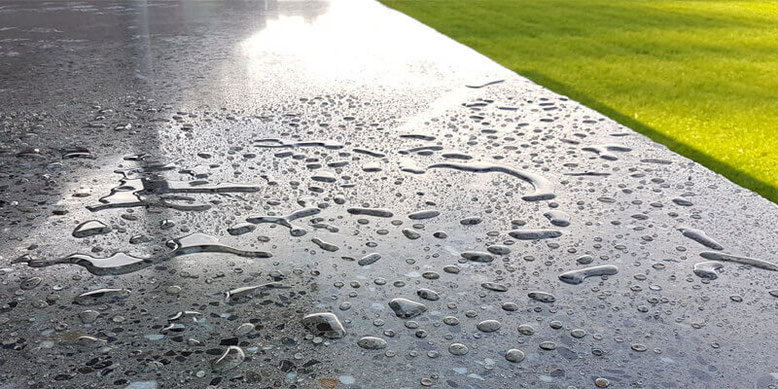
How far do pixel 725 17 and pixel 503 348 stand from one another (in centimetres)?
787

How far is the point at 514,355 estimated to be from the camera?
107 cm

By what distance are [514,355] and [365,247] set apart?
0.44m

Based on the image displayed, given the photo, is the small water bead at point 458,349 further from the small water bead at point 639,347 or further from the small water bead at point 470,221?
the small water bead at point 470,221

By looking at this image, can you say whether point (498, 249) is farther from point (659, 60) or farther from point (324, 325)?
point (659, 60)

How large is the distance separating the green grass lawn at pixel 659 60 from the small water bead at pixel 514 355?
1.63 meters

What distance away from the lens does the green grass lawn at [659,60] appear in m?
3.04

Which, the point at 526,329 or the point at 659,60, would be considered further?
the point at 659,60

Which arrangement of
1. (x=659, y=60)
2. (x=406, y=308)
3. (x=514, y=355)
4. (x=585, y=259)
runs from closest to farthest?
(x=514, y=355) → (x=406, y=308) → (x=585, y=259) → (x=659, y=60)

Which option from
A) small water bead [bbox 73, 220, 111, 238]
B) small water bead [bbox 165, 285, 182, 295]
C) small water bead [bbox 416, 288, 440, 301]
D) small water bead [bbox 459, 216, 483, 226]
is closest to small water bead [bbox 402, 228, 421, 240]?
small water bead [bbox 459, 216, 483, 226]

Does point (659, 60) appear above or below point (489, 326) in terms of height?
below

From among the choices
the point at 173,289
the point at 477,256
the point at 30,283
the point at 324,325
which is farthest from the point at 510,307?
the point at 30,283

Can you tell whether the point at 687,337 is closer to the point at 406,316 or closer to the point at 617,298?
the point at 617,298

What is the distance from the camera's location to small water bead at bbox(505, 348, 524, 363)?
41.8 inches

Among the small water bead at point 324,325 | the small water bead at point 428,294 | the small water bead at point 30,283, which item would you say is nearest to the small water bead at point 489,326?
the small water bead at point 428,294
